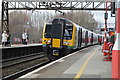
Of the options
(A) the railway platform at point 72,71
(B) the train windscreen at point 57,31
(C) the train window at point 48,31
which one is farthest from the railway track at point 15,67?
(B) the train windscreen at point 57,31

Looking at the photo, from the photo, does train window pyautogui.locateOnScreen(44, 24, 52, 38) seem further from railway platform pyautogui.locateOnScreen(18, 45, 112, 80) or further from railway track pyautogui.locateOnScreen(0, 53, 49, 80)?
railway platform pyautogui.locateOnScreen(18, 45, 112, 80)

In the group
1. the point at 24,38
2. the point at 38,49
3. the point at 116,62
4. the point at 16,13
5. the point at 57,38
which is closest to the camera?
the point at 116,62

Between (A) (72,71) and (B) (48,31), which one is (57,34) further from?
(A) (72,71)

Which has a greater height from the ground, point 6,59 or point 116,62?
point 116,62

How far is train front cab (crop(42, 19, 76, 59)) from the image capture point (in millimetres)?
15625

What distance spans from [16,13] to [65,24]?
5510cm

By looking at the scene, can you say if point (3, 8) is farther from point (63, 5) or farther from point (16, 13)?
point (16, 13)

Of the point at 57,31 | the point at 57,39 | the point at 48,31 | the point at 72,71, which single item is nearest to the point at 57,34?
the point at 57,31

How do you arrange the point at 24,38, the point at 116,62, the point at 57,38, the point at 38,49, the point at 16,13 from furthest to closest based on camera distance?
the point at 16,13, the point at 24,38, the point at 38,49, the point at 57,38, the point at 116,62

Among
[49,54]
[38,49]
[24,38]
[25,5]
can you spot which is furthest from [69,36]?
[25,5]

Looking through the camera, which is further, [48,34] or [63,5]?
[63,5]

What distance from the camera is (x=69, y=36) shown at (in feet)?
53.0

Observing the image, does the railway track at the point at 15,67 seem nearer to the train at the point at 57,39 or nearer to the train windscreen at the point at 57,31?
the train at the point at 57,39

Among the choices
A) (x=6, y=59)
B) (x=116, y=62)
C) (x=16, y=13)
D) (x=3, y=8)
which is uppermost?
(x=16, y=13)
